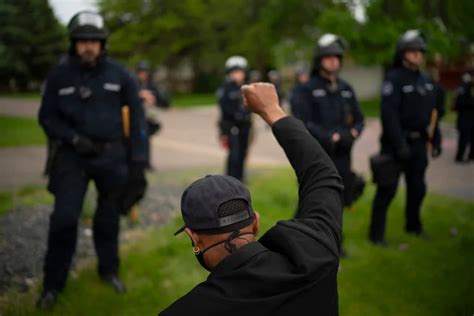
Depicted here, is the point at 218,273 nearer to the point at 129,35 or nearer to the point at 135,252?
the point at 135,252

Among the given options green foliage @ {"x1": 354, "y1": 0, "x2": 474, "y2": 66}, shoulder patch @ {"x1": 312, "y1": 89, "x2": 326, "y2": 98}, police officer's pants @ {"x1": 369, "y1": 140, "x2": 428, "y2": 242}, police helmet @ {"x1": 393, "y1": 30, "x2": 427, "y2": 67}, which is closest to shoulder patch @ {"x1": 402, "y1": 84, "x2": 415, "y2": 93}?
police helmet @ {"x1": 393, "y1": 30, "x2": 427, "y2": 67}

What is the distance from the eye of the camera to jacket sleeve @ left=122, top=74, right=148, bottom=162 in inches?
172

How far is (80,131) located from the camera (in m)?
4.15

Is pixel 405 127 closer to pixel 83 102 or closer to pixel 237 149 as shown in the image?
pixel 83 102

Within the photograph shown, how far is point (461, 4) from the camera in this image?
16750mm

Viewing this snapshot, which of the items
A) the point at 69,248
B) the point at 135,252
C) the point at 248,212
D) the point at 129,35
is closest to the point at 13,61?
the point at 135,252

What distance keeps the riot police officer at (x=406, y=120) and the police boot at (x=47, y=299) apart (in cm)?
333

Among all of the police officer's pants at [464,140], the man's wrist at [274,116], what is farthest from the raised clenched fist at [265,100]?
the police officer's pants at [464,140]

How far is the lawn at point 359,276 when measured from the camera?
4148mm

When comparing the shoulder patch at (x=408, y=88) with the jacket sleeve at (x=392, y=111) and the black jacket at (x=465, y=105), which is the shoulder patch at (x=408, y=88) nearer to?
the jacket sleeve at (x=392, y=111)

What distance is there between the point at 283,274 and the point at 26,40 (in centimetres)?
672

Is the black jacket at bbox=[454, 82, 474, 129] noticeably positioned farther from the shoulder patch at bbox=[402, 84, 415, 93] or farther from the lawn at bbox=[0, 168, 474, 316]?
the shoulder patch at bbox=[402, 84, 415, 93]

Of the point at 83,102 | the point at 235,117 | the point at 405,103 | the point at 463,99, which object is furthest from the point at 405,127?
the point at 463,99

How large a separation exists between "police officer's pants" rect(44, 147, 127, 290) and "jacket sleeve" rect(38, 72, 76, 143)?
0.16 m
